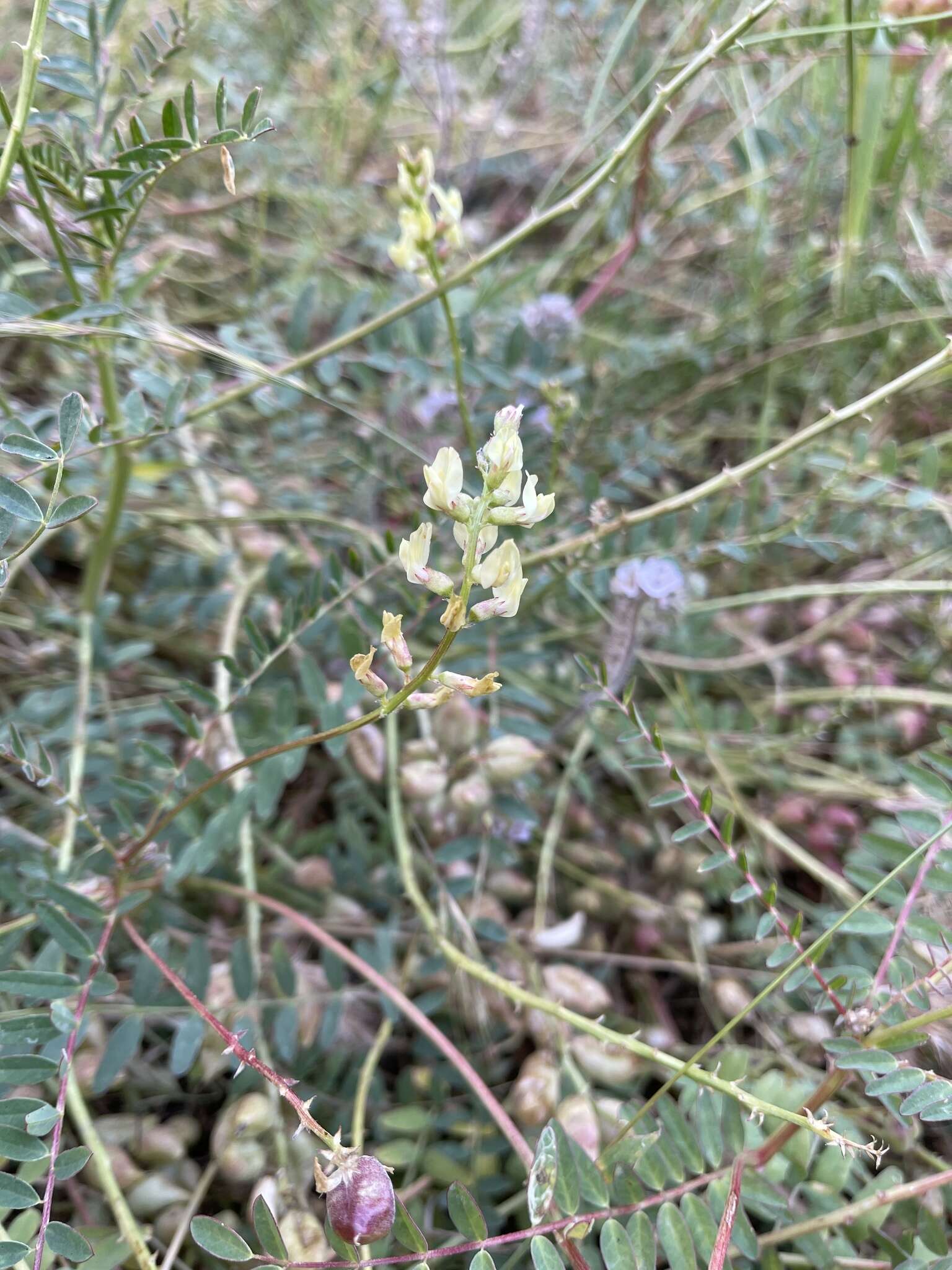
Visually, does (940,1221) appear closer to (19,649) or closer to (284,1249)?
(284,1249)

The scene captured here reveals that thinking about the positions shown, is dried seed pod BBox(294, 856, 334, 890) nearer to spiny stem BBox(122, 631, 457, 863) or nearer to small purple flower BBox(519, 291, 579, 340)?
spiny stem BBox(122, 631, 457, 863)

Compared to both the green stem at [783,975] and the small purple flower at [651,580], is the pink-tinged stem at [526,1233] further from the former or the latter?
the small purple flower at [651,580]

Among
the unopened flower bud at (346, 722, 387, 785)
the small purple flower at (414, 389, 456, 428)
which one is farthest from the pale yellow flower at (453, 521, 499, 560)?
the small purple flower at (414, 389, 456, 428)

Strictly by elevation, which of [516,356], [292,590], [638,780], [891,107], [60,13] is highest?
[60,13]

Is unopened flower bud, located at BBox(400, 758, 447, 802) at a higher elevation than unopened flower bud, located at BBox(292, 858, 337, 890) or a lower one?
higher

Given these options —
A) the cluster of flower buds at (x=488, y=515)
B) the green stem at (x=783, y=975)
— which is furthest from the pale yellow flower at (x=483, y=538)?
the green stem at (x=783, y=975)

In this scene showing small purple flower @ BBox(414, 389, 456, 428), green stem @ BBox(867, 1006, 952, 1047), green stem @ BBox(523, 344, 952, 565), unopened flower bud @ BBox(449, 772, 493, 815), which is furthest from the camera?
small purple flower @ BBox(414, 389, 456, 428)

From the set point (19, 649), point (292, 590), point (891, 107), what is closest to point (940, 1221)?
point (292, 590)
